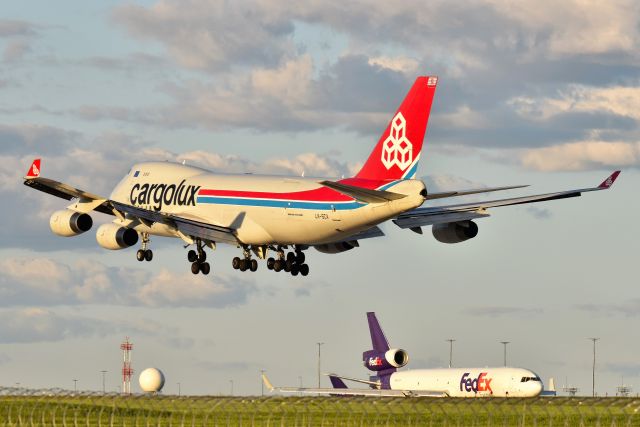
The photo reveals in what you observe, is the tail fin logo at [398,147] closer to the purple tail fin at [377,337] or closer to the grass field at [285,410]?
the grass field at [285,410]

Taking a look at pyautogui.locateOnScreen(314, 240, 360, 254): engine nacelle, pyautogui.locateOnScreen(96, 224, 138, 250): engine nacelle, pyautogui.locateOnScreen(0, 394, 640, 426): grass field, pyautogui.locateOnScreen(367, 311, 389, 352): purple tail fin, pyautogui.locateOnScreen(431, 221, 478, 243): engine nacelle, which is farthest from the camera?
pyautogui.locateOnScreen(367, 311, 389, 352): purple tail fin

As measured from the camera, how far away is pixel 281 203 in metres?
77.1

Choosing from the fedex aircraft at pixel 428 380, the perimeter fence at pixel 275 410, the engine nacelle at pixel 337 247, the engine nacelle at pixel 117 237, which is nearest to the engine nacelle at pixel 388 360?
the fedex aircraft at pixel 428 380

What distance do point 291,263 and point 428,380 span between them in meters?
31.2

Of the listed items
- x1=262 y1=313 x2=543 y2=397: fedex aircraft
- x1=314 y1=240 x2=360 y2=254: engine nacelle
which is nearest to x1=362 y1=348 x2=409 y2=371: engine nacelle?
x1=262 y1=313 x2=543 y2=397: fedex aircraft

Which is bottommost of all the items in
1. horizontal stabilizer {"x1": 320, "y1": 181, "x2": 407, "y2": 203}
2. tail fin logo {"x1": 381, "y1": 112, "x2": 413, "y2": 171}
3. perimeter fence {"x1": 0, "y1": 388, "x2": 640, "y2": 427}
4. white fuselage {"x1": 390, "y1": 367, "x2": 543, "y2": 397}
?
perimeter fence {"x1": 0, "y1": 388, "x2": 640, "y2": 427}

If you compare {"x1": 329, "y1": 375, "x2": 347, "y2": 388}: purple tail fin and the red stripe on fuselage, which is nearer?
the red stripe on fuselage

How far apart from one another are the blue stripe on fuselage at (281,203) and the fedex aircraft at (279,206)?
6cm

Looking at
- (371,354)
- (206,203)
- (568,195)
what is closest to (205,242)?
(206,203)

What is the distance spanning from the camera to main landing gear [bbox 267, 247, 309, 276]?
82.5 metres

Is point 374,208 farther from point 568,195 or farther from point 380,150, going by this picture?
point 568,195

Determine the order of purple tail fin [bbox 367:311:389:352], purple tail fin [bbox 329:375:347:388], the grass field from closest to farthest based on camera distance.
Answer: the grass field, purple tail fin [bbox 329:375:347:388], purple tail fin [bbox 367:311:389:352]

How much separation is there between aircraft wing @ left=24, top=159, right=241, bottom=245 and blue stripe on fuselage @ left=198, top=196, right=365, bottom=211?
166cm

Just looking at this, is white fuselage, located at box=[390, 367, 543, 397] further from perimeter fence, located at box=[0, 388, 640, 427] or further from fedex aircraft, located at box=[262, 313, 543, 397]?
perimeter fence, located at box=[0, 388, 640, 427]
